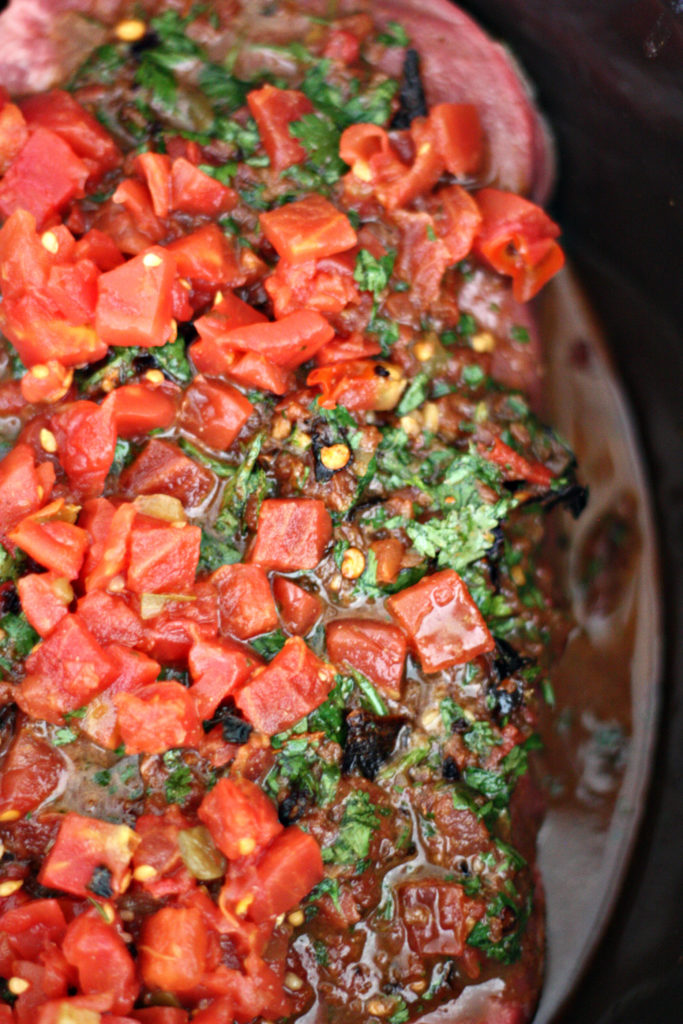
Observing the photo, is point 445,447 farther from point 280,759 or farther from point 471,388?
point 280,759

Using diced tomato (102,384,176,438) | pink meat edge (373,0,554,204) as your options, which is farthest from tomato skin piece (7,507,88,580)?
pink meat edge (373,0,554,204)

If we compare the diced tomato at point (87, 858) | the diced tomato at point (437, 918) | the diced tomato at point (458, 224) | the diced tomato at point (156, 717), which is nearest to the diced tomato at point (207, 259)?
the diced tomato at point (458, 224)

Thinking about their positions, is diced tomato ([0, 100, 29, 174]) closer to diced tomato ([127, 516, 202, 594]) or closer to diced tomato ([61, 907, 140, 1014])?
diced tomato ([127, 516, 202, 594])

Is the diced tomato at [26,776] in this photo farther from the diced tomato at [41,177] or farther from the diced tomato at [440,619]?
the diced tomato at [41,177]

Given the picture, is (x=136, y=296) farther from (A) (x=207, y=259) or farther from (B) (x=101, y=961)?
(B) (x=101, y=961)

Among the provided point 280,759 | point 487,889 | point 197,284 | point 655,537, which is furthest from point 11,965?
point 655,537

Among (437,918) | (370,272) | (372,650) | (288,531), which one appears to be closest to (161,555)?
(288,531)

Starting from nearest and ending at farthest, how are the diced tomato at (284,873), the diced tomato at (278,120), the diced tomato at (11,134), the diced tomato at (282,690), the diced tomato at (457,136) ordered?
the diced tomato at (284,873), the diced tomato at (282,690), the diced tomato at (11,134), the diced tomato at (278,120), the diced tomato at (457,136)
